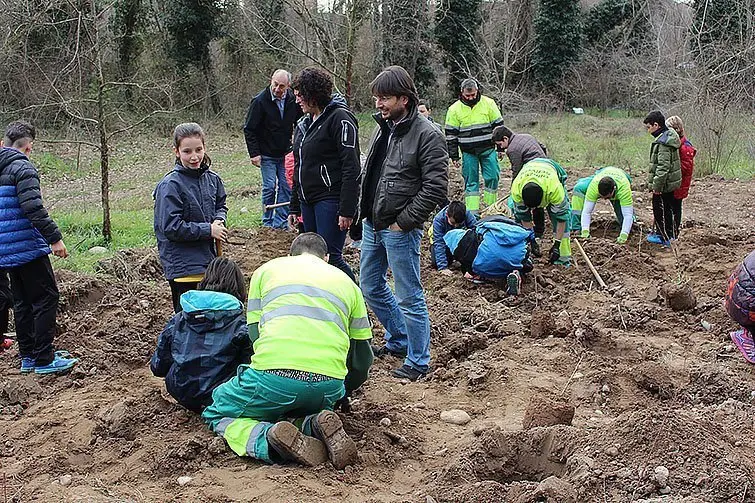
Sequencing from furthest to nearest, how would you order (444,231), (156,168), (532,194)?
(156,168) < (444,231) < (532,194)

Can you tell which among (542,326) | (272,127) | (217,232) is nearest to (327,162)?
(217,232)

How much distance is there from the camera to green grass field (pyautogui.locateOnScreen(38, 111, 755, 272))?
9320mm

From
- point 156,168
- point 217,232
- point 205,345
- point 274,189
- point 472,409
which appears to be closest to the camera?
point 205,345

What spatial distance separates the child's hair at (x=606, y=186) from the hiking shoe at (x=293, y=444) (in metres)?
5.72

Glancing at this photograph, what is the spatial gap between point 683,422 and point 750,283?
68.5 inches

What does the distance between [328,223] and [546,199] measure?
3.04 meters

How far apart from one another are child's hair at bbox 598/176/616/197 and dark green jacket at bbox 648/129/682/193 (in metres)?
0.70

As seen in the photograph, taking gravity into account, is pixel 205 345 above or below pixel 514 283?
above

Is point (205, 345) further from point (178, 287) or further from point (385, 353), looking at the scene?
point (385, 353)

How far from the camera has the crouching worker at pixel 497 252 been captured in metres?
7.20

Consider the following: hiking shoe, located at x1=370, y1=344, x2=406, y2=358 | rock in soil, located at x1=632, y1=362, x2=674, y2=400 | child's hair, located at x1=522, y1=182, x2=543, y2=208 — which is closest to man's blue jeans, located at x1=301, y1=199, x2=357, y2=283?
hiking shoe, located at x1=370, y1=344, x2=406, y2=358

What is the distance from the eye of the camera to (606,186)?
Answer: 8227mm

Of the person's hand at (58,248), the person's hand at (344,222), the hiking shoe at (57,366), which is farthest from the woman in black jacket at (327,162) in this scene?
the hiking shoe at (57,366)

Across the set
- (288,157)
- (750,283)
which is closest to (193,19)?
(288,157)
